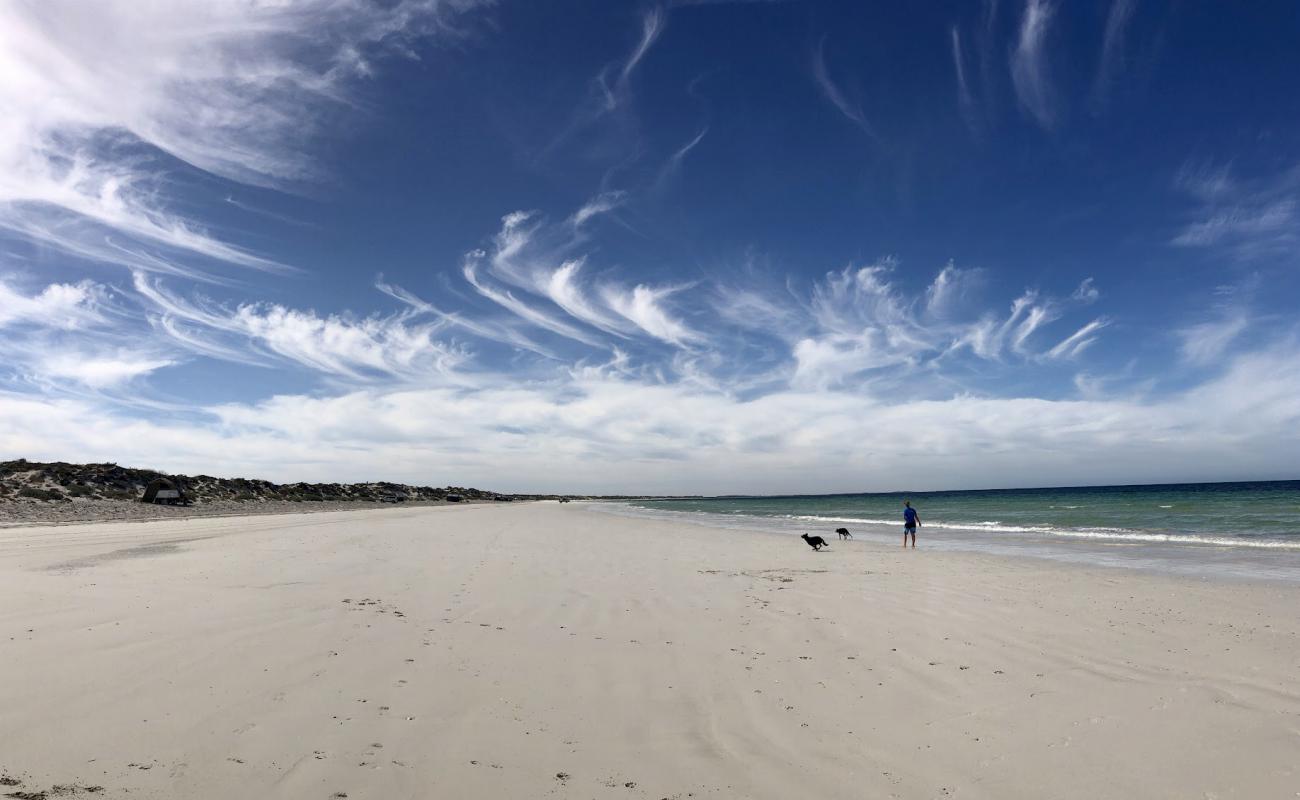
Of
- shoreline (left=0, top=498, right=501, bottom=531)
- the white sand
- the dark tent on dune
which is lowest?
the white sand

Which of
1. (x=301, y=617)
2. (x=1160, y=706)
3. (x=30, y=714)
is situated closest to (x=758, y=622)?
(x=1160, y=706)

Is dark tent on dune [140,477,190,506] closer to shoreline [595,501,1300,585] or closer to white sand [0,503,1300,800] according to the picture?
white sand [0,503,1300,800]

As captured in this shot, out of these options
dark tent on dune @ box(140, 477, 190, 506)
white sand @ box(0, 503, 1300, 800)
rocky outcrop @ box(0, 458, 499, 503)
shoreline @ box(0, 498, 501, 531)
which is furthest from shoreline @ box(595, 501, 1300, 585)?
rocky outcrop @ box(0, 458, 499, 503)

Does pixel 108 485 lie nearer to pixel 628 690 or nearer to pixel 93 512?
pixel 93 512

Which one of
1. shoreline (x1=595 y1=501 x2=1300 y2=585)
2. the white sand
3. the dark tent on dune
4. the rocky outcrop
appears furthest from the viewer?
the dark tent on dune

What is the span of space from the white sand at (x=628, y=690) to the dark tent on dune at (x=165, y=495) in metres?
33.5

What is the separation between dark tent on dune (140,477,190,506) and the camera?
Answer: 39.8 metres

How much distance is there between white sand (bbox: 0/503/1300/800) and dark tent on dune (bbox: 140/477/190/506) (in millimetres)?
33521

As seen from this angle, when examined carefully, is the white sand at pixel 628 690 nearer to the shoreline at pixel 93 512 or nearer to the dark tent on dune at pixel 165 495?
the shoreline at pixel 93 512

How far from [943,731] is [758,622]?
408cm

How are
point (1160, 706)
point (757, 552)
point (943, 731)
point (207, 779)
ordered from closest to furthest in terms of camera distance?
point (207, 779) → point (943, 731) → point (1160, 706) → point (757, 552)

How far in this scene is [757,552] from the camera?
21109mm

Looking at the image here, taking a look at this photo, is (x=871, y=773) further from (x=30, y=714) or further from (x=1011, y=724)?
(x=30, y=714)

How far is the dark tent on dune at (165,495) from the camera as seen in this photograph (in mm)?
39812
